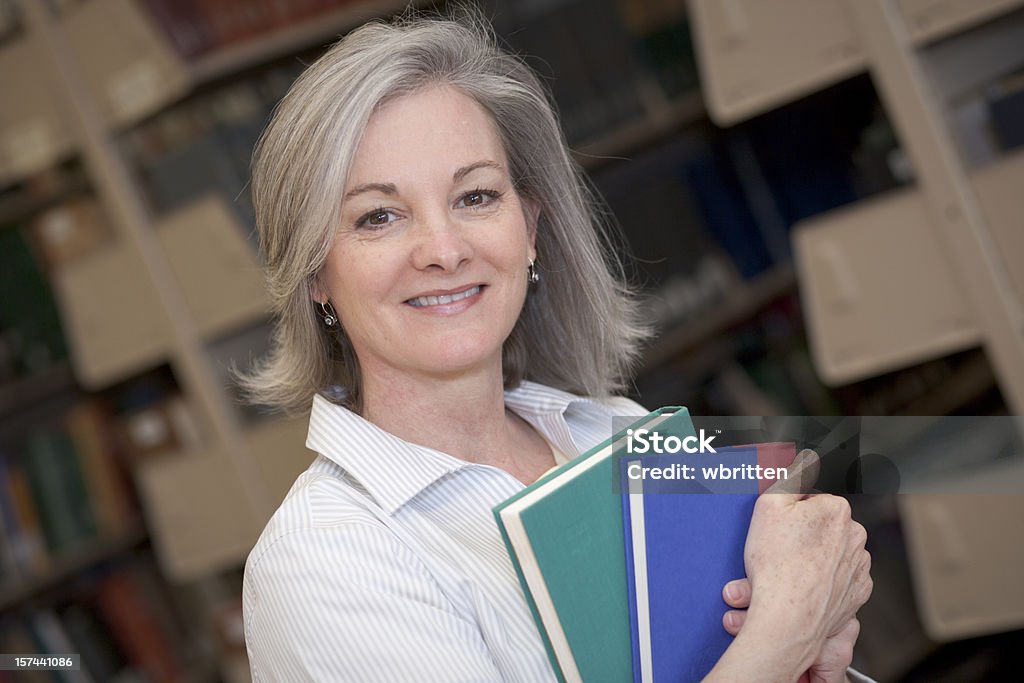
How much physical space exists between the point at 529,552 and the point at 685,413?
22 cm

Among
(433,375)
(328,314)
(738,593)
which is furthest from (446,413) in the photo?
(738,593)

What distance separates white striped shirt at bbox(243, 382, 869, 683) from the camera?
97 cm

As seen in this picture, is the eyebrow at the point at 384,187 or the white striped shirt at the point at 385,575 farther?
the eyebrow at the point at 384,187

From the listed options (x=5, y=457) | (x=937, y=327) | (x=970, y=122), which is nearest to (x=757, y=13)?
(x=970, y=122)

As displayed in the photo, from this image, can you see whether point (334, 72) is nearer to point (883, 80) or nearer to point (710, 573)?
point (710, 573)

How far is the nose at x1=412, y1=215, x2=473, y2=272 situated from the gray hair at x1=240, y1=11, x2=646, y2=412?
0.33ft

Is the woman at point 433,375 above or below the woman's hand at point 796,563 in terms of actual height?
above

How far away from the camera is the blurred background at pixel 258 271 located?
2281mm

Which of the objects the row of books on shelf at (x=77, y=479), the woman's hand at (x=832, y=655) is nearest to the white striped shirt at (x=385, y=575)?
the woman's hand at (x=832, y=655)

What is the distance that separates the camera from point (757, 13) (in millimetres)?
2271

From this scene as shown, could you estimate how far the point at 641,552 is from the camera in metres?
0.98

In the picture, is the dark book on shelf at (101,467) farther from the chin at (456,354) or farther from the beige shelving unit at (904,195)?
the chin at (456,354)

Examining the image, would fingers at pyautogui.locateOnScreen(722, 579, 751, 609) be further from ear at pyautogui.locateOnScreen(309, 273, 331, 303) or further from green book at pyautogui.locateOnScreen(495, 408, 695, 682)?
ear at pyautogui.locateOnScreen(309, 273, 331, 303)

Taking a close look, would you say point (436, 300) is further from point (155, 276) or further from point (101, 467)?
point (101, 467)
